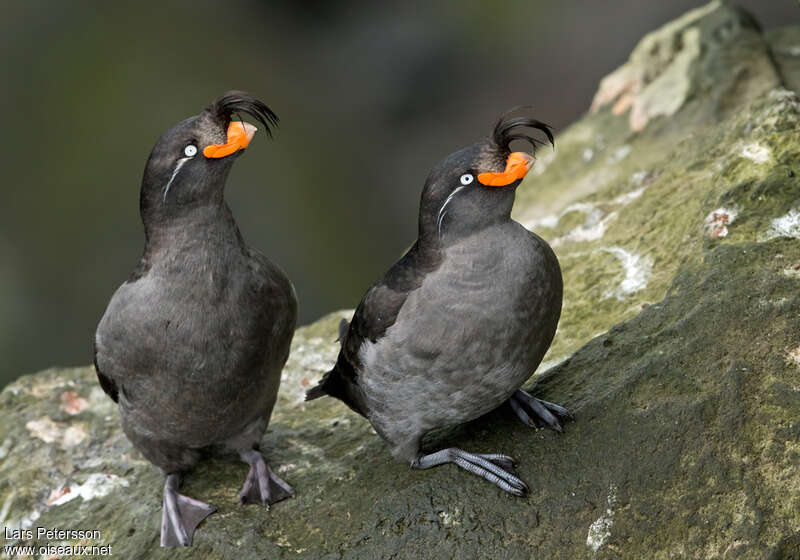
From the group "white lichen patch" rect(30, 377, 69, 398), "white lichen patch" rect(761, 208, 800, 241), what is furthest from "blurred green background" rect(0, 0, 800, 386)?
"white lichen patch" rect(761, 208, 800, 241)

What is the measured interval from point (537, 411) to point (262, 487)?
145 centimetres

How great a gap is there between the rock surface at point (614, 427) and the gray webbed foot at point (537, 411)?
0.06 m

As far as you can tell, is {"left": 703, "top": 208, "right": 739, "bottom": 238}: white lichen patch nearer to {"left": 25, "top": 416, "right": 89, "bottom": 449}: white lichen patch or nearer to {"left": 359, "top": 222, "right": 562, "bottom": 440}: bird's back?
{"left": 359, "top": 222, "right": 562, "bottom": 440}: bird's back

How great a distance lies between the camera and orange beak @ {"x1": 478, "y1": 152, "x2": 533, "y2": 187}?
12.5ft

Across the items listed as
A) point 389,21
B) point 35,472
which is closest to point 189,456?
point 35,472

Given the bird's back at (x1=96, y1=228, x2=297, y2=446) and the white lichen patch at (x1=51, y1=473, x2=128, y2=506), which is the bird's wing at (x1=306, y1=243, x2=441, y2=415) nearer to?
the bird's back at (x1=96, y1=228, x2=297, y2=446)

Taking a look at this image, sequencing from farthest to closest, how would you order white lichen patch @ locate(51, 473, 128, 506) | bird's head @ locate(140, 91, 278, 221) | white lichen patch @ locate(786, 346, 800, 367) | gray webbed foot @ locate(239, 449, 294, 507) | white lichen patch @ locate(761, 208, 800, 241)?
1. white lichen patch @ locate(51, 473, 128, 506)
2. gray webbed foot @ locate(239, 449, 294, 507)
3. white lichen patch @ locate(761, 208, 800, 241)
4. bird's head @ locate(140, 91, 278, 221)
5. white lichen patch @ locate(786, 346, 800, 367)

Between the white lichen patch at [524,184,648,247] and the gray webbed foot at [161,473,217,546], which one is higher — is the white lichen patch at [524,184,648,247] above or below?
below

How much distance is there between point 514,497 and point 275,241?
6.99 m

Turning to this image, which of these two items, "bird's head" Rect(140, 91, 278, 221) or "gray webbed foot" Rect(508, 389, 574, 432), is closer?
"bird's head" Rect(140, 91, 278, 221)

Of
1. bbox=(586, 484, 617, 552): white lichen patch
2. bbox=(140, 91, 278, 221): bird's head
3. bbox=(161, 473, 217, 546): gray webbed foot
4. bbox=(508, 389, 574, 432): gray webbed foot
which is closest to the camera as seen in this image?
bbox=(586, 484, 617, 552): white lichen patch

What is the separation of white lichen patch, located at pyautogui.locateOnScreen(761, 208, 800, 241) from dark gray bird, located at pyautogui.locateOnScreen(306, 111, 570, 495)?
1.08m

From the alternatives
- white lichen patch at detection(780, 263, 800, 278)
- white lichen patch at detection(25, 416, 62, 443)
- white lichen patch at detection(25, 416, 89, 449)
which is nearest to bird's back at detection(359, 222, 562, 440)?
white lichen patch at detection(780, 263, 800, 278)

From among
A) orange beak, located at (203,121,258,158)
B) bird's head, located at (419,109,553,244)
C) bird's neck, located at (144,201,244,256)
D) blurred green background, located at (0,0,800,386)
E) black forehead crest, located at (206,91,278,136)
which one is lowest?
blurred green background, located at (0,0,800,386)
